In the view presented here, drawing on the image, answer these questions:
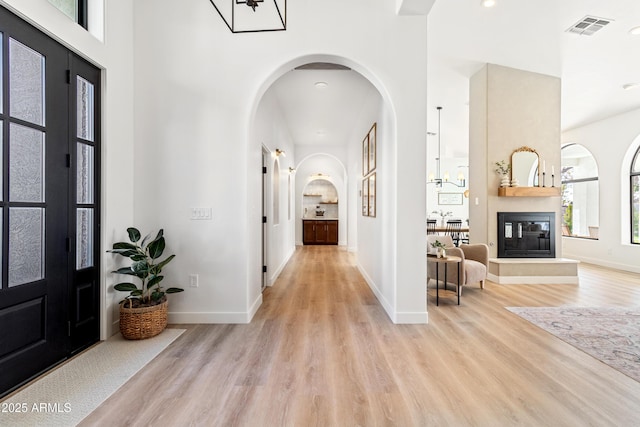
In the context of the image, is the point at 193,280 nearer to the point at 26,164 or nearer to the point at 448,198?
the point at 26,164

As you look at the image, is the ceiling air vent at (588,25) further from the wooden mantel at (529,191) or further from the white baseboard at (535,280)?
the white baseboard at (535,280)

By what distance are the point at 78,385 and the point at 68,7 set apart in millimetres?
2834

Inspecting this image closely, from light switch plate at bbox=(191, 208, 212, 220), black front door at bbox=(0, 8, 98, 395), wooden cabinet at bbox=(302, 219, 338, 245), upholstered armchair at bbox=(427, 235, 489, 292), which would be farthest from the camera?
wooden cabinet at bbox=(302, 219, 338, 245)

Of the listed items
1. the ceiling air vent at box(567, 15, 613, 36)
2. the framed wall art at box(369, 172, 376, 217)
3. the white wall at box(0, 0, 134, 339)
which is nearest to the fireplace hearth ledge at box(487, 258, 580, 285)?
the framed wall art at box(369, 172, 376, 217)

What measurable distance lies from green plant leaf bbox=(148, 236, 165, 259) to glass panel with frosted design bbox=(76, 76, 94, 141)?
101cm

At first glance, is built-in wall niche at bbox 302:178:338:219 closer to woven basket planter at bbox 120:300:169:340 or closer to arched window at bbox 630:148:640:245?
arched window at bbox 630:148:640:245

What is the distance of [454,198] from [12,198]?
38.3ft

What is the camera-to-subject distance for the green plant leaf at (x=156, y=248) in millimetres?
2895

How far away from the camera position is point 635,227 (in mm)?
6152

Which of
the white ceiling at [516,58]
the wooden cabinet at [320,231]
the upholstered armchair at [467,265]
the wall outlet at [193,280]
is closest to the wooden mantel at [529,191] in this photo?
the upholstered armchair at [467,265]

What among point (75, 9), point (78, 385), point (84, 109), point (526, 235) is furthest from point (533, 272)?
point (75, 9)

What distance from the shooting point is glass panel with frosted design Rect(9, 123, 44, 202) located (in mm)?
2006

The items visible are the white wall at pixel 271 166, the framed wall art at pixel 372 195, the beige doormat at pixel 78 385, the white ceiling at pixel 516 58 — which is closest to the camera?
the beige doormat at pixel 78 385

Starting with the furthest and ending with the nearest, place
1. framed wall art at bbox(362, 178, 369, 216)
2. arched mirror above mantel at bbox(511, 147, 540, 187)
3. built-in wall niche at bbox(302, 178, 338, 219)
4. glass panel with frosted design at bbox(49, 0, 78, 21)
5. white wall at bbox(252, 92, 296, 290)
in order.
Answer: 1. built-in wall niche at bbox(302, 178, 338, 219)
2. framed wall art at bbox(362, 178, 369, 216)
3. arched mirror above mantel at bbox(511, 147, 540, 187)
4. white wall at bbox(252, 92, 296, 290)
5. glass panel with frosted design at bbox(49, 0, 78, 21)
